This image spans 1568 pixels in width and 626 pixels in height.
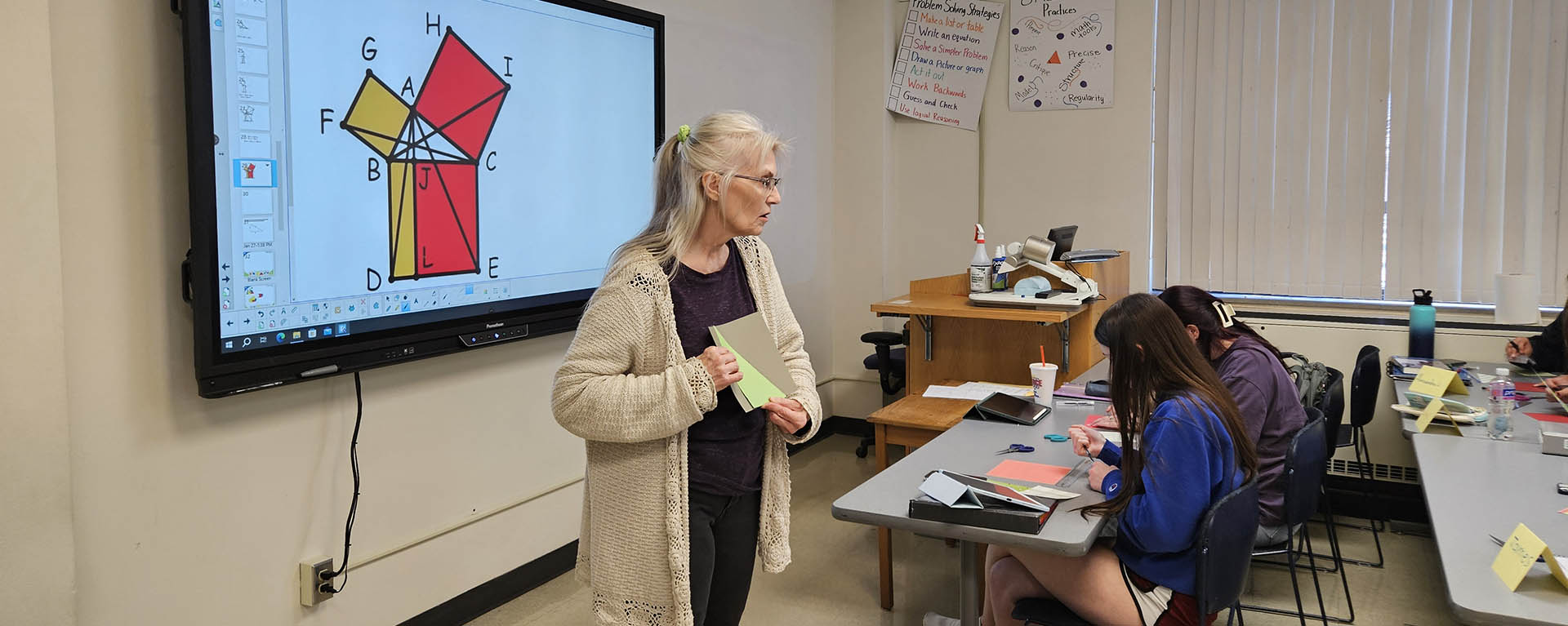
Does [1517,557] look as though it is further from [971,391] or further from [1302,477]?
[971,391]

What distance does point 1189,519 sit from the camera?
2.14 m

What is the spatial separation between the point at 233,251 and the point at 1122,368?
81.5 inches

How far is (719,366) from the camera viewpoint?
1771 mm

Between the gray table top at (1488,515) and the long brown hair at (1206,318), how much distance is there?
20.1 inches

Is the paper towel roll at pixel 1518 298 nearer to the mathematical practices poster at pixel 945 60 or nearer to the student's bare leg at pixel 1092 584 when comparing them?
the mathematical practices poster at pixel 945 60

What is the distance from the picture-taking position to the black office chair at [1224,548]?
2082 mm

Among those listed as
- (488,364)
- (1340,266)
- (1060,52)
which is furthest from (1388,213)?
(488,364)

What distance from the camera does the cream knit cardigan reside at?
1.74 meters

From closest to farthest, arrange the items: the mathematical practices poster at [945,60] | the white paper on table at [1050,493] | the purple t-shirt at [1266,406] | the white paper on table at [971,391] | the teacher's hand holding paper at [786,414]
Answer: the teacher's hand holding paper at [786,414], the white paper on table at [1050,493], the purple t-shirt at [1266,406], the white paper on table at [971,391], the mathematical practices poster at [945,60]

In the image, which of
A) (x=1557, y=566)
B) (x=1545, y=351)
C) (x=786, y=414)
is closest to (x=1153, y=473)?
(x=1557, y=566)

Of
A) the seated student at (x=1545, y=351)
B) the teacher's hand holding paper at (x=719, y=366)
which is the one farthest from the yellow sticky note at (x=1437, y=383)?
the teacher's hand holding paper at (x=719, y=366)

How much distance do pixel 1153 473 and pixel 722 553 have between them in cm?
93

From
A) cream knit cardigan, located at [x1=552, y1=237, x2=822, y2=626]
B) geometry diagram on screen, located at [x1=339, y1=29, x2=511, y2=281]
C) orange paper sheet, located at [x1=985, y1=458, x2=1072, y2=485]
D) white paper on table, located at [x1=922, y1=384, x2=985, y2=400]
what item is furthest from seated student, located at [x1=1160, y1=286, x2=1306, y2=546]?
geometry diagram on screen, located at [x1=339, y1=29, x2=511, y2=281]

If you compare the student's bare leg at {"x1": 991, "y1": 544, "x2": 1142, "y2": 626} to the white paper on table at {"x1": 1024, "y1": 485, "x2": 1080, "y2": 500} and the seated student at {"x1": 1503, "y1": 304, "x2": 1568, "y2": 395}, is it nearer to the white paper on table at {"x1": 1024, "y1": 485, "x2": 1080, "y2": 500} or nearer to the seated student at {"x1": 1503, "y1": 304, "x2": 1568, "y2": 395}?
the white paper on table at {"x1": 1024, "y1": 485, "x2": 1080, "y2": 500}
